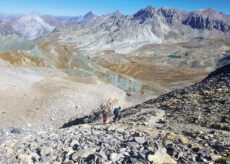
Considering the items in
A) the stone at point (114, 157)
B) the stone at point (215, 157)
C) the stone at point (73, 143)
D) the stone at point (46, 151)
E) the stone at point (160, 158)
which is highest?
the stone at point (160, 158)

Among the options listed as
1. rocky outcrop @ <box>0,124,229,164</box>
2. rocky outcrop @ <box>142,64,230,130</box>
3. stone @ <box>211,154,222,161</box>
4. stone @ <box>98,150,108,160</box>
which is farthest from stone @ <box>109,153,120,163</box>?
rocky outcrop @ <box>142,64,230,130</box>

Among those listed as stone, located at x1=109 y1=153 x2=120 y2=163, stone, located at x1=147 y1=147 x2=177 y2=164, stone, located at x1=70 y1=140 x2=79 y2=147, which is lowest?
stone, located at x1=70 y1=140 x2=79 y2=147

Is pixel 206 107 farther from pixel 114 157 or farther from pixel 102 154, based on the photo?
pixel 102 154

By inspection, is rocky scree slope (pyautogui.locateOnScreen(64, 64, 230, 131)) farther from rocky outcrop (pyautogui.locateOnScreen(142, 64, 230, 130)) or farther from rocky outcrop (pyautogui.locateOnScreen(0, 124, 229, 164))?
rocky outcrop (pyautogui.locateOnScreen(0, 124, 229, 164))

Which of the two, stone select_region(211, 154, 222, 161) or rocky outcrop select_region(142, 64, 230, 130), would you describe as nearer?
A: stone select_region(211, 154, 222, 161)

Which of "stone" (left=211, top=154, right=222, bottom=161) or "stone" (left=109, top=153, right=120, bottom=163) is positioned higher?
"stone" (left=211, top=154, right=222, bottom=161)

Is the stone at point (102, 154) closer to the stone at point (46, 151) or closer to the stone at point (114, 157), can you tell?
the stone at point (114, 157)

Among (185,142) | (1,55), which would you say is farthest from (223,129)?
(1,55)

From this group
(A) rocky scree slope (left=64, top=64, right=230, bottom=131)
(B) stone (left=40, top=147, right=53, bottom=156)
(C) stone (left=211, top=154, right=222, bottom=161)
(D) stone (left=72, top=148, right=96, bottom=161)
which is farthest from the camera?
(A) rocky scree slope (left=64, top=64, right=230, bottom=131)

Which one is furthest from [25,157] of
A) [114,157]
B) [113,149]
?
[114,157]

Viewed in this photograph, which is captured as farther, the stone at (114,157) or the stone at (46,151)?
the stone at (46,151)

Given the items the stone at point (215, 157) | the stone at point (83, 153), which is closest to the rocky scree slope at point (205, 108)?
the stone at point (215, 157)

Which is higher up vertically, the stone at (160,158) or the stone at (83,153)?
the stone at (160,158)

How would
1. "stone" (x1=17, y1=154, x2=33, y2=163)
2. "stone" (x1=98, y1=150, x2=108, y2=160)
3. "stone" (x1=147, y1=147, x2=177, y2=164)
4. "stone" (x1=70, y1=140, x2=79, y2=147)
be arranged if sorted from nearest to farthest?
"stone" (x1=147, y1=147, x2=177, y2=164)
"stone" (x1=98, y1=150, x2=108, y2=160)
"stone" (x1=17, y1=154, x2=33, y2=163)
"stone" (x1=70, y1=140, x2=79, y2=147)
